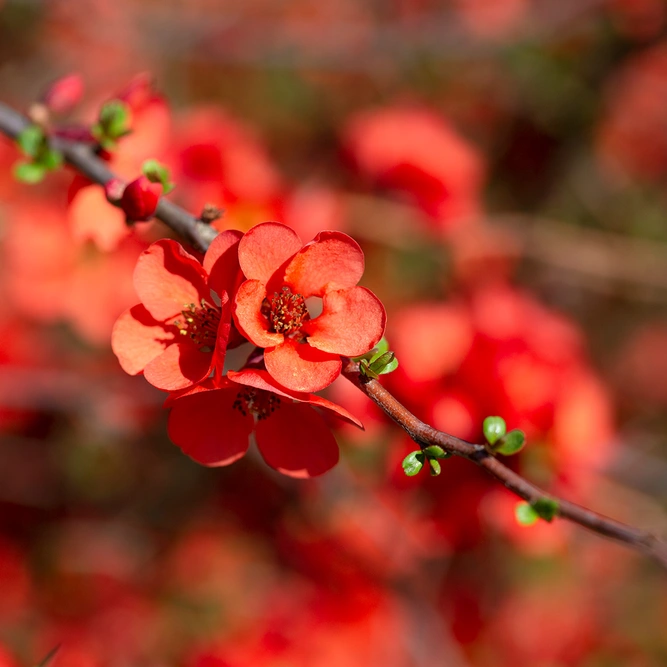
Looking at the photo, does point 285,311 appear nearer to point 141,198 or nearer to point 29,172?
point 141,198

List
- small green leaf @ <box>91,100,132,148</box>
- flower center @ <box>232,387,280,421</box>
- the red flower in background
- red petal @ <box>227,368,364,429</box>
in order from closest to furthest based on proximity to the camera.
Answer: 1. red petal @ <box>227,368,364,429</box>
2. flower center @ <box>232,387,280,421</box>
3. small green leaf @ <box>91,100,132,148</box>
4. the red flower in background

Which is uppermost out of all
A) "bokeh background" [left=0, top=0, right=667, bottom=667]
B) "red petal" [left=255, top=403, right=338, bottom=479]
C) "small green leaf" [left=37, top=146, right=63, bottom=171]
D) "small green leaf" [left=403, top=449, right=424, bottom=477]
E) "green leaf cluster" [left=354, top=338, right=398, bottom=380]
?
"small green leaf" [left=37, top=146, right=63, bottom=171]

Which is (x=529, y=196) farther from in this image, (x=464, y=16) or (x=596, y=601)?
(x=596, y=601)

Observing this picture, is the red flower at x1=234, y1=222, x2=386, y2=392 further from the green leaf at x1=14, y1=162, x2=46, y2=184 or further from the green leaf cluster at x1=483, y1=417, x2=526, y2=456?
the green leaf at x1=14, y1=162, x2=46, y2=184

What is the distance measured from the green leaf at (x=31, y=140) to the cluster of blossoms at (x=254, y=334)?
265 mm

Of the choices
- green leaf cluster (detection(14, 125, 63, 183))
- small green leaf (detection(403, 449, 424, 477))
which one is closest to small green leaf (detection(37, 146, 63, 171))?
green leaf cluster (detection(14, 125, 63, 183))

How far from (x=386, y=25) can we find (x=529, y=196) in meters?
0.73

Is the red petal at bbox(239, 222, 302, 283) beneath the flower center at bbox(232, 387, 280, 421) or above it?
above

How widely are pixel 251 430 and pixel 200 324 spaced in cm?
9

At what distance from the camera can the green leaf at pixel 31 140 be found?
68 cm

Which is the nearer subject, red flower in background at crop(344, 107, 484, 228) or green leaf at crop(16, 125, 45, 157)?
green leaf at crop(16, 125, 45, 157)

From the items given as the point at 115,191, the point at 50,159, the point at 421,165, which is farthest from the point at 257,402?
the point at 421,165

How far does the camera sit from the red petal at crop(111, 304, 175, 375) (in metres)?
0.51

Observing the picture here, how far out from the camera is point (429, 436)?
1.53 feet
